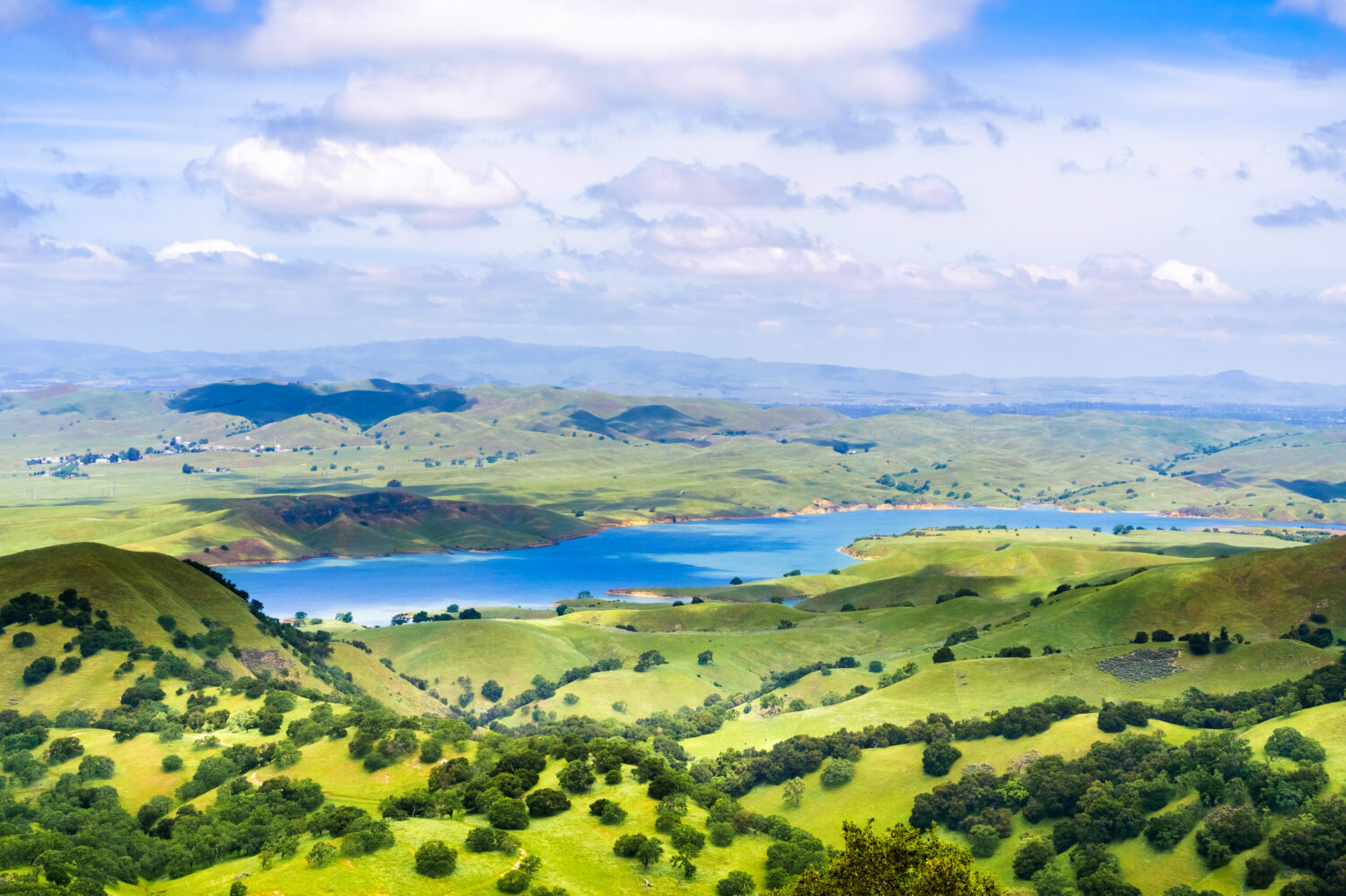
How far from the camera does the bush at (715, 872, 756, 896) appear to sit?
3049 inches

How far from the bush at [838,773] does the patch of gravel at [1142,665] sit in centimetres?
4526

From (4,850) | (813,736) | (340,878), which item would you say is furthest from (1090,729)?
(4,850)

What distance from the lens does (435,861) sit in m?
72.2

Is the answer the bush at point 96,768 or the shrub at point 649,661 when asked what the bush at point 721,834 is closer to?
the bush at point 96,768

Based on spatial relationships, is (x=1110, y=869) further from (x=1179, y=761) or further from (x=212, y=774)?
(x=212, y=774)

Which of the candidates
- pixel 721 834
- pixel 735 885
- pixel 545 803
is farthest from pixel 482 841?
pixel 721 834

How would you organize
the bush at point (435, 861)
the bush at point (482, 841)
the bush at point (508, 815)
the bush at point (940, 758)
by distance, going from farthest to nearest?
1. the bush at point (940, 758)
2. the bush at point (508, 815)
3. the bush at point (482, 841)
4. the bush at point (435, 861)

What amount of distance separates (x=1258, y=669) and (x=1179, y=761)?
4714cm

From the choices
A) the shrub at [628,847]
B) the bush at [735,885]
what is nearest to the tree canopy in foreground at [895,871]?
the bush at [735,885]

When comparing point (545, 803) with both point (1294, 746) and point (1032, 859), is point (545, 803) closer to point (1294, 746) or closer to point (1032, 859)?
point (1032, 859)

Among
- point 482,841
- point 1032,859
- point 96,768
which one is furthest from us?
point 96,768

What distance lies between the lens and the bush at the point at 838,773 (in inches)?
4628

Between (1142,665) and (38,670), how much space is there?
14463 centimetres

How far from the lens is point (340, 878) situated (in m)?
69.9
